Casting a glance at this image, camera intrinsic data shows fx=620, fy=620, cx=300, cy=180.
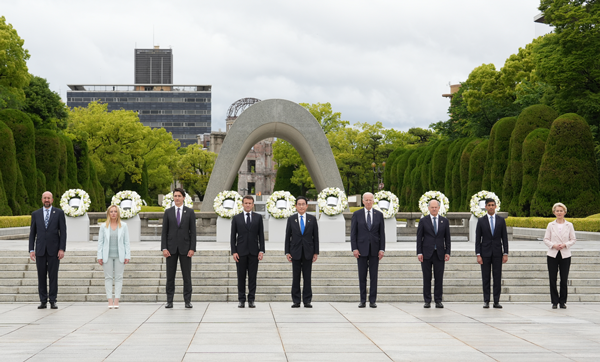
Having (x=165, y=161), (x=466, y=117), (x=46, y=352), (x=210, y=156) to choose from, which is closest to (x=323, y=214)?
(x=46, y=352)

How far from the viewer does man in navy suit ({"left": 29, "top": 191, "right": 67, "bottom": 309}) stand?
9.80 m

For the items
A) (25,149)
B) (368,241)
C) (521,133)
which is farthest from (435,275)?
(25,149)

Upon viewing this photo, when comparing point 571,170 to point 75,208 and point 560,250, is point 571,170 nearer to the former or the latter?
point 560,250

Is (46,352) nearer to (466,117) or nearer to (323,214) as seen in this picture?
(323,214)

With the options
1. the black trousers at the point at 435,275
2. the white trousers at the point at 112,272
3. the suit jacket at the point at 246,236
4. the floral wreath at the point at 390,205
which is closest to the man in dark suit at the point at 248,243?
the suit jacket at the point at 246,236

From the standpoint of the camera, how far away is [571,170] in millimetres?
22859

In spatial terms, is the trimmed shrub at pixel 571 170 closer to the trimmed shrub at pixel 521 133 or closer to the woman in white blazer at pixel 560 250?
the trimmed shrub at pixel 521 133

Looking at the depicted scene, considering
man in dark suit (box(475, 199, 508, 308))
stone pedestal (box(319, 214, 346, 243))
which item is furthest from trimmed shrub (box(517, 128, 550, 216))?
man in dark suit (box(475, 199, 508, 308))

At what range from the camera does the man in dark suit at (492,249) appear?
9.90 metres

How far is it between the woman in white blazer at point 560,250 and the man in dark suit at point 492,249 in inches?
31.2

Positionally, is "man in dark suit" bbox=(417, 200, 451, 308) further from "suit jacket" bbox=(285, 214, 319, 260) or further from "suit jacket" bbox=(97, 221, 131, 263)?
"suit jacket" bbox=(97, 221, 131, 263)

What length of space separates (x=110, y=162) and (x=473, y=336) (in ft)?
138

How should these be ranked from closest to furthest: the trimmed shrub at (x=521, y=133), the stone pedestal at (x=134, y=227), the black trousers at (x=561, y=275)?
the black trousers at (x=561, y=275) < the stone pedestal at (x=134, y=227) < the trimmed shrub at (x=521, y=133)

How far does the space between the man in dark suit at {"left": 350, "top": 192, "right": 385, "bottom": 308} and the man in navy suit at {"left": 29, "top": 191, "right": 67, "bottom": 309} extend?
4.69 meters
